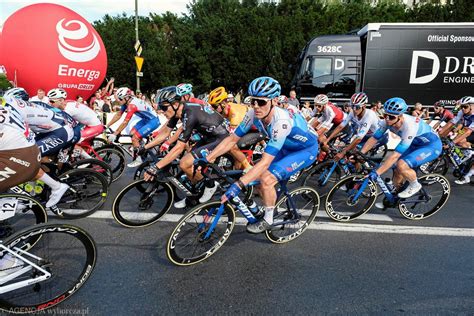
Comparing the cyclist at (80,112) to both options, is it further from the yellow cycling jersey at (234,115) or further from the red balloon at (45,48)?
the red balloon at (45,48)

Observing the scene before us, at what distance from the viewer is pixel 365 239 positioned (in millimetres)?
4129

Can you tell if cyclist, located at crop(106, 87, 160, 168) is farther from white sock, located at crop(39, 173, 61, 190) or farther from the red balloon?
the red balloon

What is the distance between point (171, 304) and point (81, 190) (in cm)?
268

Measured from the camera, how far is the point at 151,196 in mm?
4539

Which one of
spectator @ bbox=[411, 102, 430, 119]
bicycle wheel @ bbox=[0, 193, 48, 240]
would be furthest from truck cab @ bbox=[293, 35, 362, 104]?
bicycle wheel @ bbox=[0, 193, 48, 240]

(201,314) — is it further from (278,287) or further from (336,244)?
(336,244)

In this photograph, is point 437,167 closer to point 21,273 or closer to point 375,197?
point 375,197

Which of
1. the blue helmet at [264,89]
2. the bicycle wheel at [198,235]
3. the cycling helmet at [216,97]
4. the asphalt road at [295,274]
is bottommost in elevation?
the asphalt road at [295,274]

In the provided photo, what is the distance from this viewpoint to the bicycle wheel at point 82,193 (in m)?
4.55

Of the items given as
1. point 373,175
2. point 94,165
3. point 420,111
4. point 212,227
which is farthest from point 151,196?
point 420,111

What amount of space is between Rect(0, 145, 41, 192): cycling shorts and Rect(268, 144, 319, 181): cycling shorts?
243 centimetres

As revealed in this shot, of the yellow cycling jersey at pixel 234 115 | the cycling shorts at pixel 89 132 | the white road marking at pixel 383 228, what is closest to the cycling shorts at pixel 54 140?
the cycling shorts at pixel 89 132

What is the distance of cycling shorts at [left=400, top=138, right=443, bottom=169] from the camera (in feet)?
15.7

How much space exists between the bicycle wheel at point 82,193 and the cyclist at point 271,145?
1.97 m
